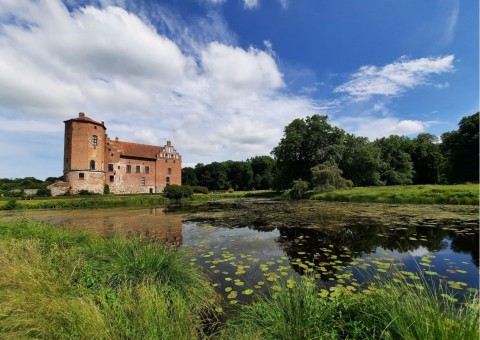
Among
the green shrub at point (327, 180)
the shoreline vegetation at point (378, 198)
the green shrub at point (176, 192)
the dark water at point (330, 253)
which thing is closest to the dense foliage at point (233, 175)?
the green shrub at point (176, 192)

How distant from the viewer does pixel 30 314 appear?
113 inches

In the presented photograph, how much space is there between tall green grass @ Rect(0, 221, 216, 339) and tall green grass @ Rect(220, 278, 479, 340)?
91 centimetres

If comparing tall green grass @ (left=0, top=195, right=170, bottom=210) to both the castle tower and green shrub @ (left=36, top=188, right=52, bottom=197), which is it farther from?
the castle tower

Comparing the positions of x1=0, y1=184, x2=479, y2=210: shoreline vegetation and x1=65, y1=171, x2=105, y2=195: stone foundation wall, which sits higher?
x1=65, y1=171, x2=105, y2=195: stone foundation wall

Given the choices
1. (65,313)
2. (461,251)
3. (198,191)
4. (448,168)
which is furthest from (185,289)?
(448,168)

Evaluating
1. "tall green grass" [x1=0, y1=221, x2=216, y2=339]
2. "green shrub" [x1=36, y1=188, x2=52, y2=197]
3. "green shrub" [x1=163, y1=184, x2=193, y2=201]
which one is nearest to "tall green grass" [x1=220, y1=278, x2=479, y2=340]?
"tall green grass" [x1=0, y1=221, x2=216, y2=339]

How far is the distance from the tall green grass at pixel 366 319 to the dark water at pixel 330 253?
1.85 feet

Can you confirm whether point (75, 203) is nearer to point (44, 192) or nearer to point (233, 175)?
point (44, 192)

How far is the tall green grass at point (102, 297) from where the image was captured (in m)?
2.69

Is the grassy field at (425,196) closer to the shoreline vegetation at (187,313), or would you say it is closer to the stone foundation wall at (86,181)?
the shoreline vegetation at (187,313)

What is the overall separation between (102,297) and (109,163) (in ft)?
153

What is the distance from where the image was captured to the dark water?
5.54 meters

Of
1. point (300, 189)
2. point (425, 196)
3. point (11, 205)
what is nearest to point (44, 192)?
point (11, 205)

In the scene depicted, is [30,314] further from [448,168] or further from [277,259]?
[448,168]
